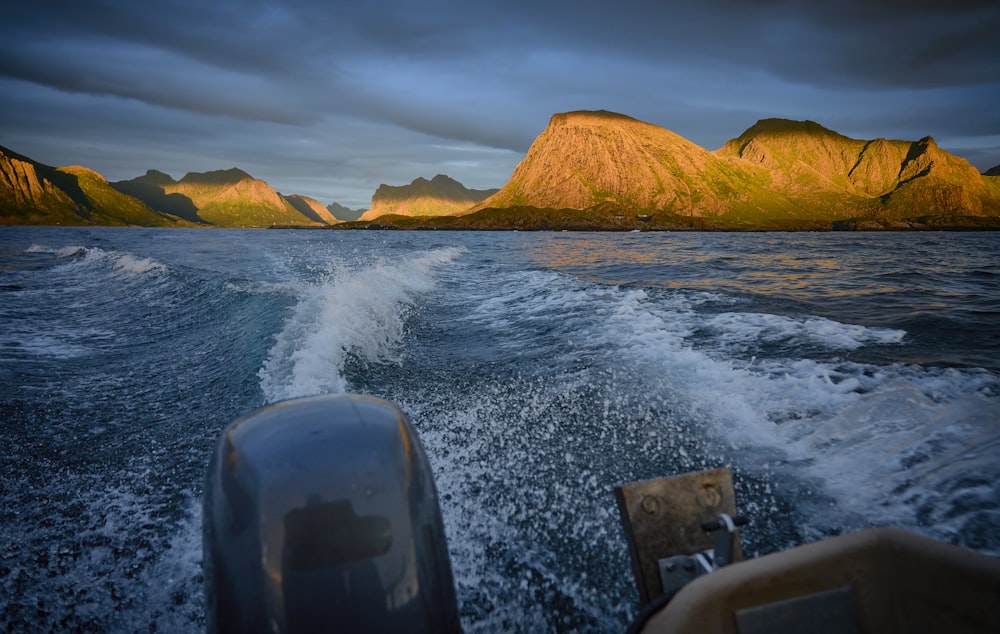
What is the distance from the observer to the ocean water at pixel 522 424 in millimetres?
2736

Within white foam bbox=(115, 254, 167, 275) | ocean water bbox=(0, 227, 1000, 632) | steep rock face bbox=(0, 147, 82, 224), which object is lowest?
ocean water bbox=(0, 227, 1000, 632)

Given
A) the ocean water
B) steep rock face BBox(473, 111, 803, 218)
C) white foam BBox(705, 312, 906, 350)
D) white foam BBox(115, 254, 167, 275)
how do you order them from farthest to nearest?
steep rock face BBox(473, 111, 803, 218) → white foam BBox(115, 254, 167, 275) → white foam BBox(705, 312, 906, 350) → the ocean water

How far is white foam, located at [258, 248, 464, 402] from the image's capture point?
5449 millimetres

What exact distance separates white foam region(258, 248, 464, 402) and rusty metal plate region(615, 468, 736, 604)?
4026 mm

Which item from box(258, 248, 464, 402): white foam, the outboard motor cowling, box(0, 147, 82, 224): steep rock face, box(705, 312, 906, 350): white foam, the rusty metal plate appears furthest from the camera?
box(0, 147, 82, 224): steep rock face

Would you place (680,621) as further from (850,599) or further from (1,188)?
(1,188)

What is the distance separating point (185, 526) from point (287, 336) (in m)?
4.04

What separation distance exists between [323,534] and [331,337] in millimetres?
5419

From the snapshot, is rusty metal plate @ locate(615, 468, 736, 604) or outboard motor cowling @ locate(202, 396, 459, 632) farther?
rusty metal plate @ locate(615, 468, 736, 604)

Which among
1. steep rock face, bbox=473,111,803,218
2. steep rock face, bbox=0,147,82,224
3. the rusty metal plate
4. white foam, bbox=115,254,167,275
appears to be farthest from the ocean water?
steep rock face, bbox=0,147,82,224

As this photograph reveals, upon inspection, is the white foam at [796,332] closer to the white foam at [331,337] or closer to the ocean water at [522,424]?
the ocean water at [522,424]

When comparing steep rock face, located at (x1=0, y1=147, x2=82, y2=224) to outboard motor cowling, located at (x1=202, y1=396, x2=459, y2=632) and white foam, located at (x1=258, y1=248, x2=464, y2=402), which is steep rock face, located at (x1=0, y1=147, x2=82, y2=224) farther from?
outboard motor cowling, located at (x1=202, y1=396, x2=459, y2=632)

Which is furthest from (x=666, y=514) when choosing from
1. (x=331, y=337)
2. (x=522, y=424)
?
(x=331, y=337)

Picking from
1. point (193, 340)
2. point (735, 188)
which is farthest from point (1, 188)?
point (735, 188)
